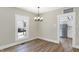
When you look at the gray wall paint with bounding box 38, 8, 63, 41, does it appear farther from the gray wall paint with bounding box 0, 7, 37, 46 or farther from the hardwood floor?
the gray wall paint with bounding box 0, 7, 37, 46

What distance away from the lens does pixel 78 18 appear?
52.6 inches

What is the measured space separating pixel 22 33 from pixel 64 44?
89cm

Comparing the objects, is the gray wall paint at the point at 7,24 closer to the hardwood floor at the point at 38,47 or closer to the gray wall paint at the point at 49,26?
the hardwood floor at the point at 38,47

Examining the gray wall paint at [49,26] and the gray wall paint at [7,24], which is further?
the gray wall paint at [49,26]

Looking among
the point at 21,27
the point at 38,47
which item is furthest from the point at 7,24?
the point at 38,47

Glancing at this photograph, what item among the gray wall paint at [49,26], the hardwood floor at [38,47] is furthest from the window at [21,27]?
the gray wall paint at [49,26]

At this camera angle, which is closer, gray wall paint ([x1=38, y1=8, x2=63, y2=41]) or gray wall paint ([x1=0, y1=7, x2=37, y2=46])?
gray wall paint ([x1=0, y1=7, x2=37, y2=46])

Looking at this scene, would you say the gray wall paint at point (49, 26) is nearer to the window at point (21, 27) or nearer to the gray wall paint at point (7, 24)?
the window at point (21, 27)

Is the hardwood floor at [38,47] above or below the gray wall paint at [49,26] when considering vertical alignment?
below

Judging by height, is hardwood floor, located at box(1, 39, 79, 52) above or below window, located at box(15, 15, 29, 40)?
below

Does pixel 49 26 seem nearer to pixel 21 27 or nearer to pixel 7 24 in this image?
pixel 21 27

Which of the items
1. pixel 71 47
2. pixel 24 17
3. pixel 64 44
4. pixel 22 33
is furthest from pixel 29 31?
pixel 71 47

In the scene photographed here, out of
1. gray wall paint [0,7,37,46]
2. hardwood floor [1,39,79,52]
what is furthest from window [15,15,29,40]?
hardwood floor [1,39,79,52]
